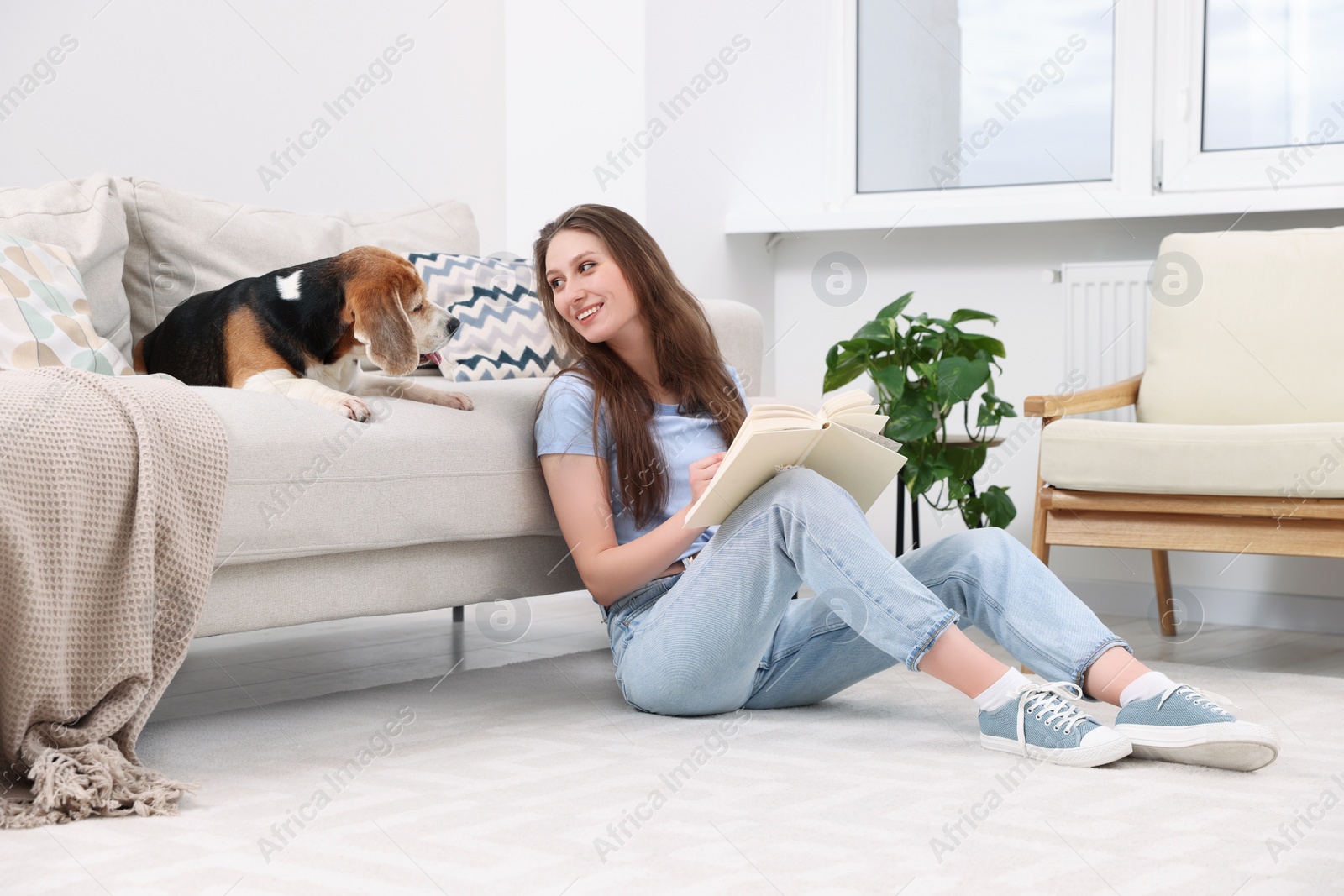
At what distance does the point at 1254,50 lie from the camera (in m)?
3.29

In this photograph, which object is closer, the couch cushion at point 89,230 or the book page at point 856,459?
the book page at point 856,459

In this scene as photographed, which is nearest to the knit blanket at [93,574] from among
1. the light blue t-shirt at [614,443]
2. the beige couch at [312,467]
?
the beige couch at [312,467]

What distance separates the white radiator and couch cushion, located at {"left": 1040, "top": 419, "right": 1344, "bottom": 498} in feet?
2.86

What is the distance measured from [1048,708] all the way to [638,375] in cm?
79

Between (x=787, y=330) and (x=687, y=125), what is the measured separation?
692mm

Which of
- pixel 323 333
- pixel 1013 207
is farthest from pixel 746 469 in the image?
pixel 1013 207

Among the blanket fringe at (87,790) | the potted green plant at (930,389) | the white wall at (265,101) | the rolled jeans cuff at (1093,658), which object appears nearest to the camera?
the blanket fringe at (87,790)

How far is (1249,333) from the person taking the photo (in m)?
2.81

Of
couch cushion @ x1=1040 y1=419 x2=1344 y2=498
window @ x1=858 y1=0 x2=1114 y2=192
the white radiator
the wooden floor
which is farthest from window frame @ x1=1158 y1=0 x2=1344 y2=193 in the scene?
couch cushion @ x1=1040 y1=419 x2=1344 y2=498

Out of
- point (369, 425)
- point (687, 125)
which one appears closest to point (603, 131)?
point (687, 125)

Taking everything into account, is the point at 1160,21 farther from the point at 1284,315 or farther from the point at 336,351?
the point at 336,351

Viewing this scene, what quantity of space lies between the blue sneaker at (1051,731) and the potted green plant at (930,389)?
1292mm

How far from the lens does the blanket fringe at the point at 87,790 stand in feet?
4.73

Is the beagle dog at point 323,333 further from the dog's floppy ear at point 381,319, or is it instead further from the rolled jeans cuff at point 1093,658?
the rolled jeans cuff at point 1093,658
